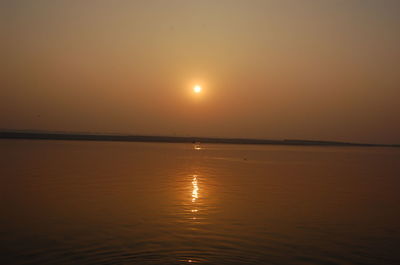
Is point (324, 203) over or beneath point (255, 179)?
beneath

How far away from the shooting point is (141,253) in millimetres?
11781

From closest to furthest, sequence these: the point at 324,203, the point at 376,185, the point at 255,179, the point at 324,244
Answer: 1. the point at 324,244
2. the point at 324,203
3. the point at 376,185
4. the point at 255,179

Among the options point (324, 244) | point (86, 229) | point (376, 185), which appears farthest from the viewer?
point (376, 185)

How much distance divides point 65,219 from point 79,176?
51.6 ft

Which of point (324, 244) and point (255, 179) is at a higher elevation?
point (255, 179)

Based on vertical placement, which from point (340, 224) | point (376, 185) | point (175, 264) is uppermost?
point (376, 185)

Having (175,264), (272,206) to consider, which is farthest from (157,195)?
(175,264)

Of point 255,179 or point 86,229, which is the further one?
point 255,179

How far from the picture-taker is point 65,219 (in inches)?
642

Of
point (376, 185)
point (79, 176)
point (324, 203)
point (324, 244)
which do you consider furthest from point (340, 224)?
point (79, 176)

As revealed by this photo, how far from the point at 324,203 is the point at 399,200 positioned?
510 centimetres

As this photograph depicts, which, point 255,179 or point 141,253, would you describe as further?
point 255,179

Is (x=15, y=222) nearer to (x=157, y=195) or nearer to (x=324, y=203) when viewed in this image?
(x=157, y=195)

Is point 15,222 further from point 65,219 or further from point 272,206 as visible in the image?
point 272,206
